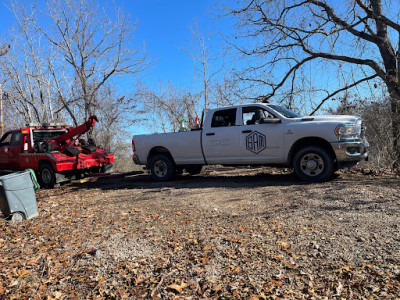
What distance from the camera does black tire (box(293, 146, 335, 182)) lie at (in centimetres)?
602

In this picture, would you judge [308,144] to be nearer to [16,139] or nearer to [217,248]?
[217,248]

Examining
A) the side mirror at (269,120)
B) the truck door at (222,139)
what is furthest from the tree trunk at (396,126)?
the truck door at (222,139)

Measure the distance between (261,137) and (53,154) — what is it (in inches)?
249

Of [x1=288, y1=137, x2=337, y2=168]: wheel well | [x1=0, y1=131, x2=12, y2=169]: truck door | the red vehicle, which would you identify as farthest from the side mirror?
[x1=0, y1=131, x2=12, y2=169]: truck door

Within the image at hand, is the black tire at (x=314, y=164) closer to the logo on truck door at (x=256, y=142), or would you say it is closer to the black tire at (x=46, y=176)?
the logo on truck door at (x=256, y=142)

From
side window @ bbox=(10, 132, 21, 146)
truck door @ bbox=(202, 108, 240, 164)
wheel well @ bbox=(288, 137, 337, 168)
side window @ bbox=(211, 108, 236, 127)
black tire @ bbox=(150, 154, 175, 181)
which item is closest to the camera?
wheel well @ bbox=(288, 137, 337, 168)

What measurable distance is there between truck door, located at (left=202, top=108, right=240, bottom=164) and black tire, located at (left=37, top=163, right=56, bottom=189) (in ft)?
16.0

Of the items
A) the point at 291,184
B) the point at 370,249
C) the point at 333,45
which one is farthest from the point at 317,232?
the point at 333,45

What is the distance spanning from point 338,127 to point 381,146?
12.9 ft

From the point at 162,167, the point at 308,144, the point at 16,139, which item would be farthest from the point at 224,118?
the point at 16,139

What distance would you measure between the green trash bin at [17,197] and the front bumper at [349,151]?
627 cm

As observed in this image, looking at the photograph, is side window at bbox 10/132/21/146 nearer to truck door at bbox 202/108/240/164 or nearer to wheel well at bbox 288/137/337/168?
truck door at bbox 202/108/240/164

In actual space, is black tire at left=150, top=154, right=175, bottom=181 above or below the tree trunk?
below

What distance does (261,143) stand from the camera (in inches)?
265
